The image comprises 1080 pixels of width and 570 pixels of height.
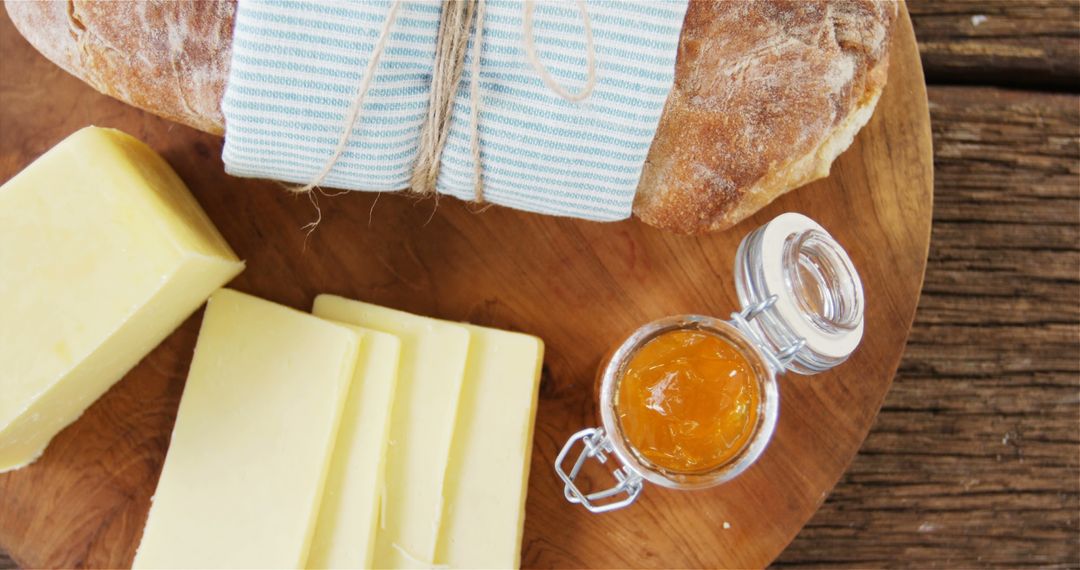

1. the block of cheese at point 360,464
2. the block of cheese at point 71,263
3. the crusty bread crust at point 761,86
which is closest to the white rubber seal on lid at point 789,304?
the crusty bread crust at point 761,86

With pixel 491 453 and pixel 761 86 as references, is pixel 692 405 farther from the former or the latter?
pixel 761 86

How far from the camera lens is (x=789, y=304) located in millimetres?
1322

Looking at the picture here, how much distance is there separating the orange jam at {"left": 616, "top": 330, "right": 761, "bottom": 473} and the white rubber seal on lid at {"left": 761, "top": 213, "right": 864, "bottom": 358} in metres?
Answer: 0.14

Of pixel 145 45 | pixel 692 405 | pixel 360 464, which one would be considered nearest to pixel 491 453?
pixel 360 464

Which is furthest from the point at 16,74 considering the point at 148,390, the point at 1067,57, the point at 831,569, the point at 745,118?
the point at 1067,57

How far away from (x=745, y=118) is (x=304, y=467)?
1.07 m

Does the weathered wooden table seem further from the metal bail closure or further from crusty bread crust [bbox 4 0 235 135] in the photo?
crusty bread crust [bbox 4 0 235 135]

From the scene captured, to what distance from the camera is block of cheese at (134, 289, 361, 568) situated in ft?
4.92

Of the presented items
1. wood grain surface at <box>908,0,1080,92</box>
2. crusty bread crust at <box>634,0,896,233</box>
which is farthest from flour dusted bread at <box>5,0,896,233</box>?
wood grain surface at <box>908,0,1080,92</box>

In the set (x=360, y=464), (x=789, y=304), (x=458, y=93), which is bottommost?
(x=360, y=464)

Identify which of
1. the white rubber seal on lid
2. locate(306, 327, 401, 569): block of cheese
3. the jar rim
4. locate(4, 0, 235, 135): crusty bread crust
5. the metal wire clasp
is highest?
locate(4, 0, 235, 135): crusty bread crust

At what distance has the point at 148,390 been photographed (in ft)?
5.31

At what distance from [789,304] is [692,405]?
26 cm

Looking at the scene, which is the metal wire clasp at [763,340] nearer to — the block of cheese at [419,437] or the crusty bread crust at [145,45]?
the block of cheese at [419,437]
